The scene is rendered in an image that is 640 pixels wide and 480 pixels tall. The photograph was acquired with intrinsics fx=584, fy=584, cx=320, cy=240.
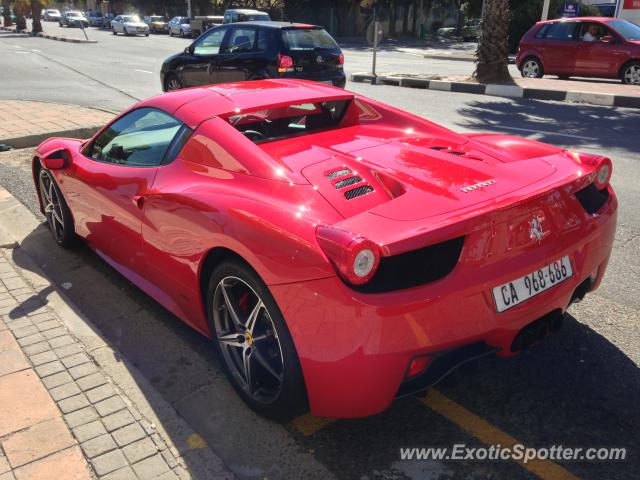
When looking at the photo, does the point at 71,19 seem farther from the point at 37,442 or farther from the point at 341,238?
the point at 341,238

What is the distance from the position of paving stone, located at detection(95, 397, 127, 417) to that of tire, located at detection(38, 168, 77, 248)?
6.66ft

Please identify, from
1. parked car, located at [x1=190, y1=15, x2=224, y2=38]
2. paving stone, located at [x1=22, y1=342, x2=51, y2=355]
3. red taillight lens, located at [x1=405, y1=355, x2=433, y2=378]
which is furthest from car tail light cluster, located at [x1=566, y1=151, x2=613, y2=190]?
parked car, located at [x1=190, y1=15, x2=224, y2=38]

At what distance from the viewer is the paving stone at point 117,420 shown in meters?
2.58

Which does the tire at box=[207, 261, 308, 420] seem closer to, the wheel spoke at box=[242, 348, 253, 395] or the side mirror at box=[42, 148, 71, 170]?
the wheel spoke at box=[242, 348, 253, 395]

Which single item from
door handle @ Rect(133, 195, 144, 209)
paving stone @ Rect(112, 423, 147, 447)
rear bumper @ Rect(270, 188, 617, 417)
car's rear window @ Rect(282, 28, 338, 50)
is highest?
car's rear window @ Rect(282, 28, 338, 50)

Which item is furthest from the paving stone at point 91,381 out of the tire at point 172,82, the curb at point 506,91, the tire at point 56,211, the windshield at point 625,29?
the windshield at point 625,29

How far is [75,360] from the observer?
10.1 ft

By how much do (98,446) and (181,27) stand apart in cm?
4246

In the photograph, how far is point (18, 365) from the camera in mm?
3033

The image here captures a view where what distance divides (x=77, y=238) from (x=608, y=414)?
12.4 ft

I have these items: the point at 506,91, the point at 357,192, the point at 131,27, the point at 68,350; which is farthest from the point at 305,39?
the point at 131,27

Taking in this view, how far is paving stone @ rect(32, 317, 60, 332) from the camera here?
3391 mm

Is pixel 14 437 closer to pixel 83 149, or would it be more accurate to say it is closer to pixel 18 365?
pixel 18 365

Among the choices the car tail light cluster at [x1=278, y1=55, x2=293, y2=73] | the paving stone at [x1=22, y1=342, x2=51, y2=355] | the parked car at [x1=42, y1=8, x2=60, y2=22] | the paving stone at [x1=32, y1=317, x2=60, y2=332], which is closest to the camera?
the paving stone at [x1=22, y1=342, x2=51, y2=355]
